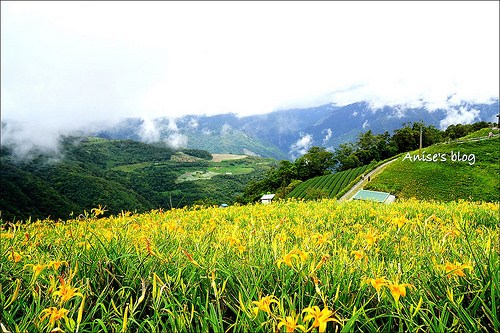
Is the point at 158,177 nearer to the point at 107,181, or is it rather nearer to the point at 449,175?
the point at 107,181

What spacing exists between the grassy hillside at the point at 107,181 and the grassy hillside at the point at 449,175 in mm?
23357

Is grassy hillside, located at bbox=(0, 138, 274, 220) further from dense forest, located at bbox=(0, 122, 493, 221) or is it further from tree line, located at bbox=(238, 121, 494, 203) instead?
tree line, located at bbox=(238, 121, 494, 203)

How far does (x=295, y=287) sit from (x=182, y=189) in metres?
124

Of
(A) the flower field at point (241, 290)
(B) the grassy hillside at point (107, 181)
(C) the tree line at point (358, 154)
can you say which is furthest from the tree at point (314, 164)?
(A) the flower field at point (241, 290)

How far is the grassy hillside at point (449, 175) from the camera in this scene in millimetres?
32500

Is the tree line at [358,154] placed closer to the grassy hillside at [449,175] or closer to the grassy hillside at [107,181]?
the grassy hillside at [107,181]

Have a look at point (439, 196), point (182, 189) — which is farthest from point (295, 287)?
point (182, 189)

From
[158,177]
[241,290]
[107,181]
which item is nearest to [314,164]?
[241,290]

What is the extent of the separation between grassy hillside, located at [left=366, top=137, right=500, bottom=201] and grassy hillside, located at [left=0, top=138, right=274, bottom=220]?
23357mm

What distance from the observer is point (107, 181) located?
110062 millimetres

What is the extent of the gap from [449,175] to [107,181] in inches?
4009

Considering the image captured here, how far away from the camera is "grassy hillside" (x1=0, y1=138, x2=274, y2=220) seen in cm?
7431

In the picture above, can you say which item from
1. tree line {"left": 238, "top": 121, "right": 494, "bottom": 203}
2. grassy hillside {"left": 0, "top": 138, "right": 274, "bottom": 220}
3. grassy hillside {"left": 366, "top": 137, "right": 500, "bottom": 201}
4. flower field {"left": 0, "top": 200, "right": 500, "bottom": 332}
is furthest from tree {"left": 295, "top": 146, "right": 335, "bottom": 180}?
flower field {"left": 0, "top": 200, "right": 500, "bottom": 332}

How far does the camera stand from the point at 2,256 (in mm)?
2205
